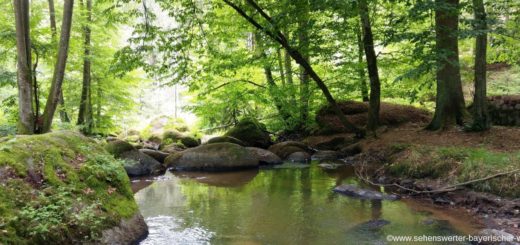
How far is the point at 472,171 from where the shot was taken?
7.13m

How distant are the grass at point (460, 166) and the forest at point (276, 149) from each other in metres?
0.03

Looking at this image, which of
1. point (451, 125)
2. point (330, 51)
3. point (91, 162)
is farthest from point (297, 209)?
point (330, 51)

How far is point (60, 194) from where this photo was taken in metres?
4.89

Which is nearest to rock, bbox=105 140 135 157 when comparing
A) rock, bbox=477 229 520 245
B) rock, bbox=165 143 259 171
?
rock, bbox=165 143 259 171

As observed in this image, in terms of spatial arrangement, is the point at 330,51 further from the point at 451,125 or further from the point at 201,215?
the point at 201,215

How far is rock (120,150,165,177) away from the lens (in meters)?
11.7

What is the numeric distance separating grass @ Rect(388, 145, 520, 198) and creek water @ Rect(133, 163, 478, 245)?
2.76 feet

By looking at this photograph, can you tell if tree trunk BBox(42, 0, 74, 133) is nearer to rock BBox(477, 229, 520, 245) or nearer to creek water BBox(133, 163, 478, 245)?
creek water BBox(133, 163, 478, 245)

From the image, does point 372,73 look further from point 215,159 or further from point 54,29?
point 54,29

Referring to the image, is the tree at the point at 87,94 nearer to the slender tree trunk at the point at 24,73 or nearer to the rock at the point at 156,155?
the rock at the point at 156,155

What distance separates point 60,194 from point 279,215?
3571 millimetres

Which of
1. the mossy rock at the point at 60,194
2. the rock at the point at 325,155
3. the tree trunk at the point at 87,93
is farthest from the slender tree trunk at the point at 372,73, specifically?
the tree trunk at the point at 87,93

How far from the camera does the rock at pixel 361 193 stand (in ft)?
25.3

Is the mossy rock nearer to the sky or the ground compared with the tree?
nearer to the ground
